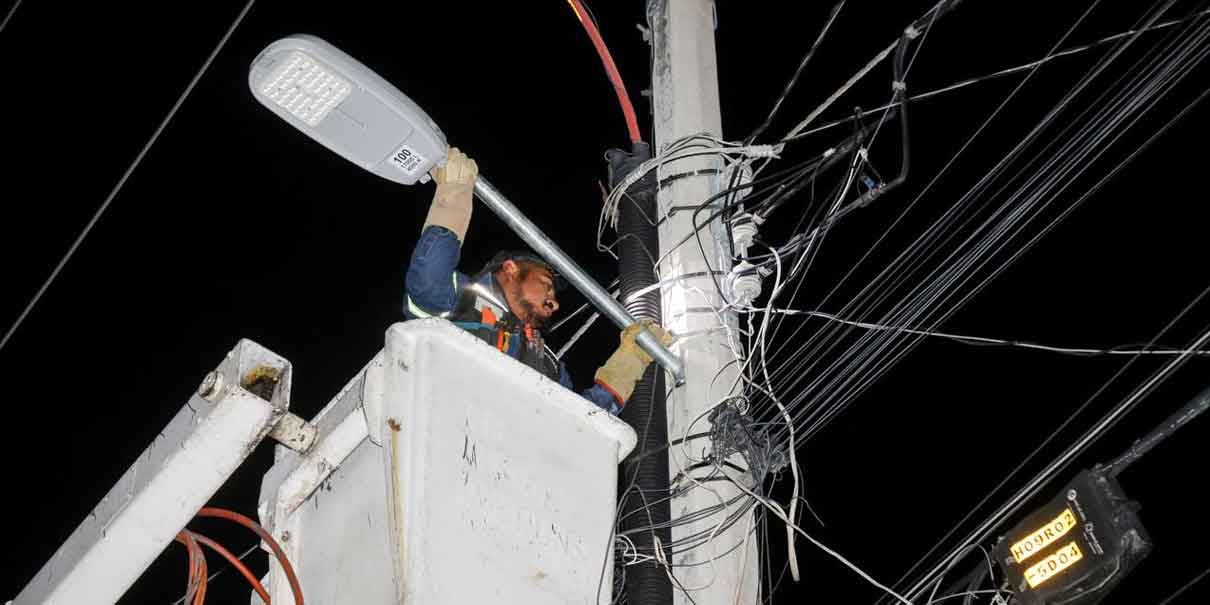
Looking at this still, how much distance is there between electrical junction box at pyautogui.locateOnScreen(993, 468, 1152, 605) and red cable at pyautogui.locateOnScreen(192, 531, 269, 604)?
262cm

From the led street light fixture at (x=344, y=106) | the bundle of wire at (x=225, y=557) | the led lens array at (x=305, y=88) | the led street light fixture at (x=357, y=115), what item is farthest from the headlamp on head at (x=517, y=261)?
the bundle of wire at (x=225, y=557)

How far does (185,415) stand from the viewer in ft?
8.70

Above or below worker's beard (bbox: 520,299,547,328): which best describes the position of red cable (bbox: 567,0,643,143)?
above

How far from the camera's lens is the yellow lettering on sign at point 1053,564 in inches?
142

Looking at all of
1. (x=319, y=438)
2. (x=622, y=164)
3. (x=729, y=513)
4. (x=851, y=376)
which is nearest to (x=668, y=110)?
(x=622, y=164)

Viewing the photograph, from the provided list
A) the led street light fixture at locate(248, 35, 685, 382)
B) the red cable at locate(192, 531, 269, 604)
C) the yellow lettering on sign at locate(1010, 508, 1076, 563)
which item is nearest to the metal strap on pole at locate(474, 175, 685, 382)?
the led street light fixture at locate(248, 35, 685, 382)

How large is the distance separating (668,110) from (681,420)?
4.31ft

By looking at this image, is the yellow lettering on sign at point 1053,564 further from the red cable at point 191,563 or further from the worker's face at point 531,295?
the red cable at point 191,563

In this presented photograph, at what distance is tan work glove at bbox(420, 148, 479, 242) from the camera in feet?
10.1

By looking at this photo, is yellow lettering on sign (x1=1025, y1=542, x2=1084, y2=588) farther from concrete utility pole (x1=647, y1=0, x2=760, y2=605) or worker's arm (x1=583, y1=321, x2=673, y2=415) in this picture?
worker's arm (x1=583, y1=321, x2=673, y2=415)

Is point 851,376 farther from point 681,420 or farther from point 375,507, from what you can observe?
point 375,507

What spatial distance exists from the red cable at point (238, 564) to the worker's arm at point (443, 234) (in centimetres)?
92

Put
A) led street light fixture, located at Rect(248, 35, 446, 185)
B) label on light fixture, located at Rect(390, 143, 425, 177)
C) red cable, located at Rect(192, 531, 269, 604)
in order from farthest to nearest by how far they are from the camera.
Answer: label on light fixture, located at Rect(390, 143, 425, 177) → led street light fixture, located at Rect(248, 35, 446, 185) → red cable, located at Rect(192, 531, 269, 604)

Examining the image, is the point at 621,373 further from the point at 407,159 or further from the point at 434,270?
the point at 407,159
